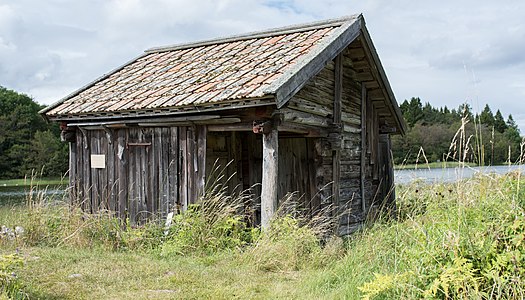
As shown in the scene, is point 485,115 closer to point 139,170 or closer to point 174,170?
point 174,170

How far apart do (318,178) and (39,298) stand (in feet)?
18.7

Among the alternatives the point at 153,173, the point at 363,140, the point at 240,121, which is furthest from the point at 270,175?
the point at 363,140

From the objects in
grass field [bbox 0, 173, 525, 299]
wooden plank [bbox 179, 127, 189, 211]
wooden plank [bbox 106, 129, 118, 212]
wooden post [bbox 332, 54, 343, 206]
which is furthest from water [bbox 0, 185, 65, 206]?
wooden post [bbox 332, 54, 343, 206]

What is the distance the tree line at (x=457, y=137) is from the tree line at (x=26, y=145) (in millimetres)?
24541

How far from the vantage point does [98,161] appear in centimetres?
1027

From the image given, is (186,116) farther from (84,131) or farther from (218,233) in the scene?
(84,131)

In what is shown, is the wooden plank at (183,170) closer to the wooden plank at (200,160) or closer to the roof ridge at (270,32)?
the wooden plank at (200,160)

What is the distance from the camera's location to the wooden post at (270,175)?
25.3ft

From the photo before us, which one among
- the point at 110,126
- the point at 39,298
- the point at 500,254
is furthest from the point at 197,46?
the point at 500,254

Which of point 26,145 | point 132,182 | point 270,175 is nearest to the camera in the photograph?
point 270,175

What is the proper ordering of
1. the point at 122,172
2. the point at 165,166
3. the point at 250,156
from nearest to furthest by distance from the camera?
the point at 165,166 < the point at 122,172 < the point at 250,156

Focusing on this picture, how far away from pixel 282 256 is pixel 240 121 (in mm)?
2526

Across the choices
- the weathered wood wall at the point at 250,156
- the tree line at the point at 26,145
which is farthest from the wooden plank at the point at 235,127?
the tree line at the point at 26,145

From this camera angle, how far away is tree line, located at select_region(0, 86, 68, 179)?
38688mm
